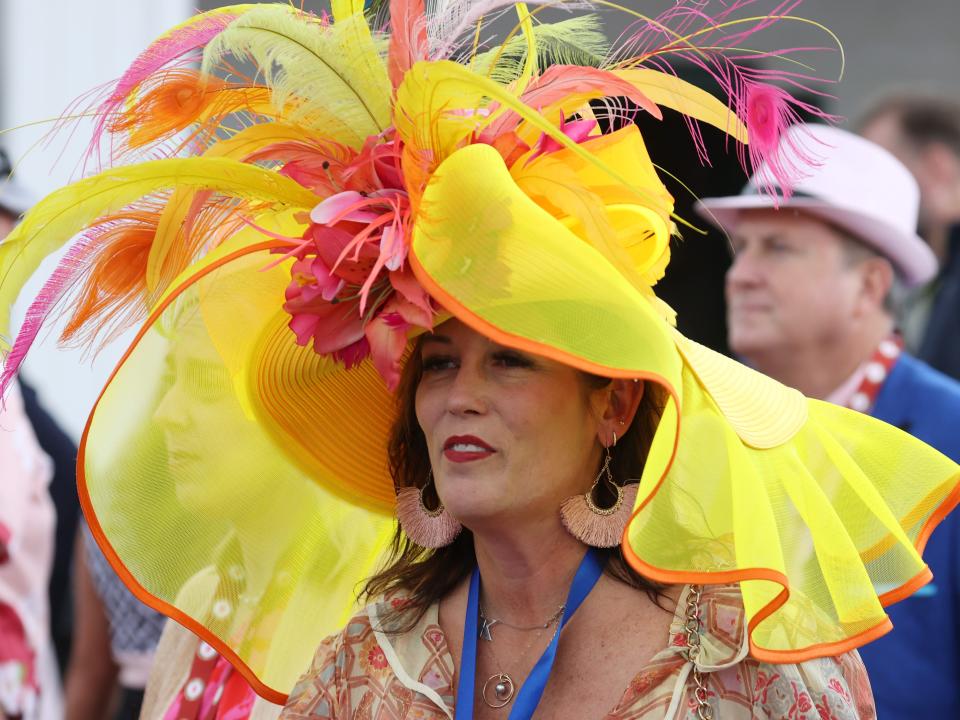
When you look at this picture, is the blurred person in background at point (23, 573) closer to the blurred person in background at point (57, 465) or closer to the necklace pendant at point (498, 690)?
the blurred person in background at point (57, 465)

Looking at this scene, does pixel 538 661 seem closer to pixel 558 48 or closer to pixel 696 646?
pixel 696 646

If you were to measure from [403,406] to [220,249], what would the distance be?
0.53m

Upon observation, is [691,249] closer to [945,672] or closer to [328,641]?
[945,672]

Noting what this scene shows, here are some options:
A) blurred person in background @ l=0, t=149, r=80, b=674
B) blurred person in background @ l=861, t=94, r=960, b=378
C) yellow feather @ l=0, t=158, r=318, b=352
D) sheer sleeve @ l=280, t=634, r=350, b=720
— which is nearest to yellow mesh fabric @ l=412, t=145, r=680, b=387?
yellow feather @ l=0, t=158, r=318, b=352

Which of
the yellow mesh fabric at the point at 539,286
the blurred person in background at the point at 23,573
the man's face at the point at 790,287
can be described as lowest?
the blurred person in background at the point at 23,573

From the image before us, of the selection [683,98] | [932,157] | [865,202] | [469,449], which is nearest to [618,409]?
[469,449]

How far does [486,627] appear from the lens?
2.62 m

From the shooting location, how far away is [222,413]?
278cm

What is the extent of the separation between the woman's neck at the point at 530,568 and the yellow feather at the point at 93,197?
714mm

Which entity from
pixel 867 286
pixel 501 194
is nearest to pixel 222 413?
pixel 501 194

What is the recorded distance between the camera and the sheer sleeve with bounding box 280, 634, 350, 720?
2.62 meters

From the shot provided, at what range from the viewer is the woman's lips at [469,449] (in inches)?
94.1

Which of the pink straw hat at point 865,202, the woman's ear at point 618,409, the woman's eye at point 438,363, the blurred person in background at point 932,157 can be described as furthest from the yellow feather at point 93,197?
the blurred person in background at point 932,157

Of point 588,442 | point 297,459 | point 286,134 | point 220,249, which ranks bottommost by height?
point 297,459
